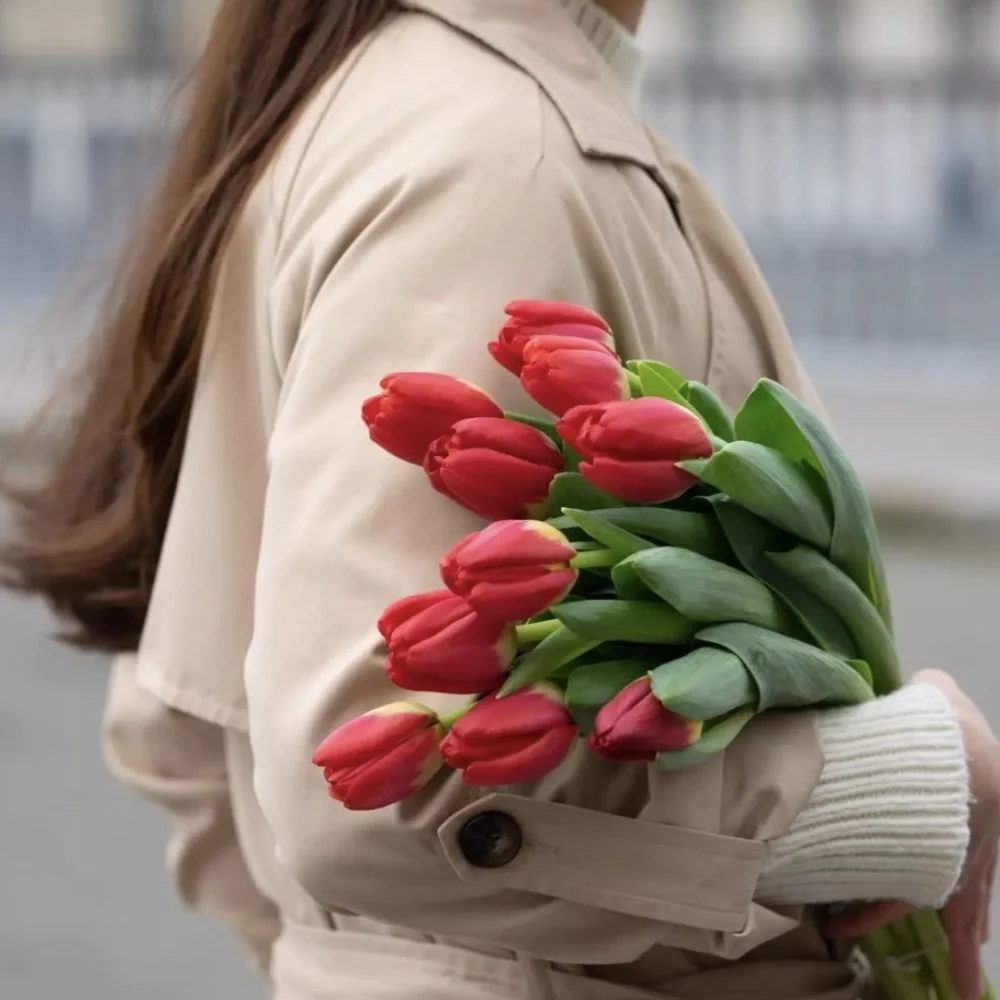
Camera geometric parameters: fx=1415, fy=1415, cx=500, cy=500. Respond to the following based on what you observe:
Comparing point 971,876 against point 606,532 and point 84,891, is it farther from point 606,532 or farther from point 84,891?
point 84,891

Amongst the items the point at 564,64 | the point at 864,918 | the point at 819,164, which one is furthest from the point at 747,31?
the point at 864,918

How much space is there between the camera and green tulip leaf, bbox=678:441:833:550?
45 cm

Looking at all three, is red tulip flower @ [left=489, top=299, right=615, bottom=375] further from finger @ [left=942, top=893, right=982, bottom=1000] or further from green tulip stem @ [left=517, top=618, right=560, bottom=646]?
finger @ [left=942, top=893, right=982, bottom=1000]

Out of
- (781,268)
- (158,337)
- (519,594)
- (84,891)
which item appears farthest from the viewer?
(781,268)

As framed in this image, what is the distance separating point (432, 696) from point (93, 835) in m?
1.47

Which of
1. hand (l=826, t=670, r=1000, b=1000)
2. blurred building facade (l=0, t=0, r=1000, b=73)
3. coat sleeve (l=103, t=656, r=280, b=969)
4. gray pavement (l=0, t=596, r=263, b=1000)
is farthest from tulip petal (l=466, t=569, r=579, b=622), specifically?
blurred building facade (l=0, t=0, r=1000, b=73)

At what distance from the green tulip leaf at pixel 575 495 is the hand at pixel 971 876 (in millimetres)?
178

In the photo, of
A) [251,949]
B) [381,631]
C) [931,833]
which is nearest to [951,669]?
[251,949]

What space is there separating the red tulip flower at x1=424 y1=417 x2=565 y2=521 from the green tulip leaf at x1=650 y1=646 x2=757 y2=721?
2.7 inches

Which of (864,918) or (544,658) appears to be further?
(864,918)

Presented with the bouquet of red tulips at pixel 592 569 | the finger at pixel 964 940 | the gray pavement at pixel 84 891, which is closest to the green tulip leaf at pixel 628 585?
→ the bouquet of red tulips at pixel 592 569

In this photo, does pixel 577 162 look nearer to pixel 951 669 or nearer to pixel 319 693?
pixel 319 693

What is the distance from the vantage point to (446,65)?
0.55m

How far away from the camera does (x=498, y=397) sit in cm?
49
